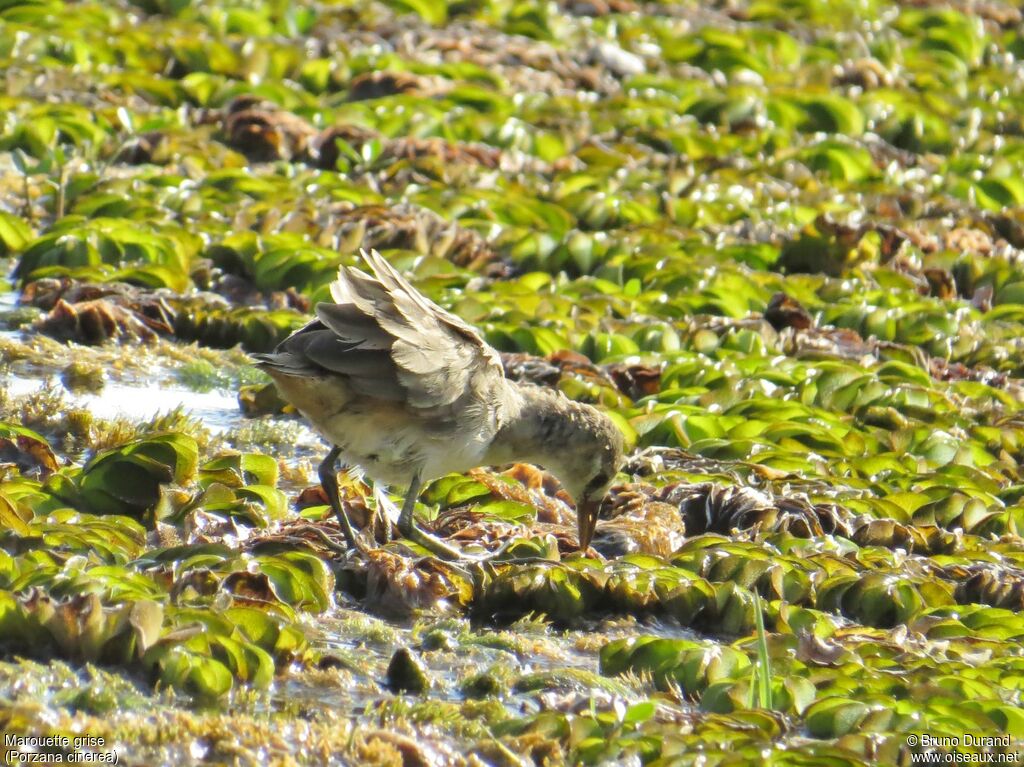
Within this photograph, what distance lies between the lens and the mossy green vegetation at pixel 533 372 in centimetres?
461

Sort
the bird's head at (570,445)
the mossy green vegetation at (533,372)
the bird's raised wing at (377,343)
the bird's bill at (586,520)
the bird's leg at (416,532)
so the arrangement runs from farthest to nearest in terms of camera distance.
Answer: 1. the bird's head at (570,445)
2. the bird's bill at (586,520)
3. the bird's leg at (416,532)
4. the bird's raised wing at (377,343)
5. the mossy green vegetation at (533,372)

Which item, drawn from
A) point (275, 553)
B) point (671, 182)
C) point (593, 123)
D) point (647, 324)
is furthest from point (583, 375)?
point (593, 123)

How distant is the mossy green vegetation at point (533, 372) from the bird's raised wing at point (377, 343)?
1.90ft

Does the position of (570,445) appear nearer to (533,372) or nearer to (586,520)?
(586,520)

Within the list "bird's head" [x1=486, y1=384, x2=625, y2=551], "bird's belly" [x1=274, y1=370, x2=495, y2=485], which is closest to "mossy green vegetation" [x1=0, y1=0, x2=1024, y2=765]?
"bird's head" [x1=486, y1=384, x2=625, y2=551]

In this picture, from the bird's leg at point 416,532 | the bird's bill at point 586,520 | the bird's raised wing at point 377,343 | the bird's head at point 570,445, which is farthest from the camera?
the bird's head at point 570,445

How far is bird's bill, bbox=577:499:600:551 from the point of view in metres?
6.18

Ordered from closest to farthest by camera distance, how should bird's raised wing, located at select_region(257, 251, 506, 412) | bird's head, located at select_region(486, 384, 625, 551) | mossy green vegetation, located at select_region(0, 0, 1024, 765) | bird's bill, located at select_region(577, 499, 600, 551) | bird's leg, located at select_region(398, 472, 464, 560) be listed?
mossy green vegetation, located at select_region(0, 0, 1024, 765) < bird's raised wing, located at select_region(257, 251, 506, 412) < bird's leg, located at select_region(398, 472, 464, 560) < bird's bill, located at select_region(577, 499, 600, 551) < bird's head, located at select_region(486, 384, 625, 551)

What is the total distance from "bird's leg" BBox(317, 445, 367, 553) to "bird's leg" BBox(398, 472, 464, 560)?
8.2 inches

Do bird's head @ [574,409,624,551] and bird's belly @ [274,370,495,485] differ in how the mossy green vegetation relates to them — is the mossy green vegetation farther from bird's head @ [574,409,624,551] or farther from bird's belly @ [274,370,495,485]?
bird's belly @ [274,370,495,485]

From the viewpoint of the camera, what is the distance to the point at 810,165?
11.9 m

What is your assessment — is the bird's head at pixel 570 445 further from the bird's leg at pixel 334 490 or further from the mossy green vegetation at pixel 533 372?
the bird's leg at pixel 334 490

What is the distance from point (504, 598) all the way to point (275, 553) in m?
0.81

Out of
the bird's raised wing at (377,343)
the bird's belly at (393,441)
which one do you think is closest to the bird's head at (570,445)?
the bird's belly at (393,441)
